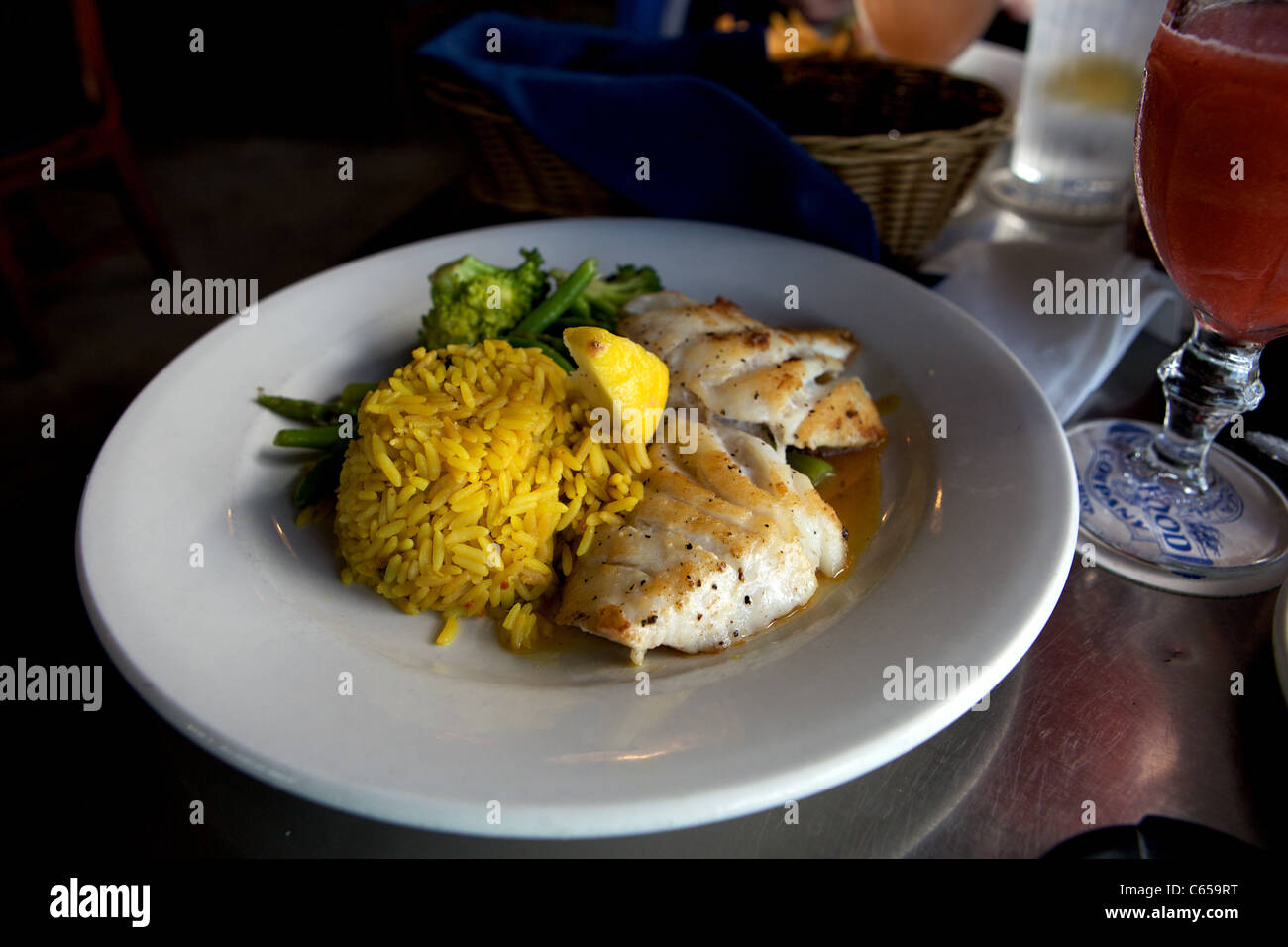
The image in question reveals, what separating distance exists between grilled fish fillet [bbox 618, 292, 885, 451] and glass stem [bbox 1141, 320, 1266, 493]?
642 mm

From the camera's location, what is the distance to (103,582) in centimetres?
164

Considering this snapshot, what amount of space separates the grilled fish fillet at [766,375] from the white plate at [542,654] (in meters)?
0.13

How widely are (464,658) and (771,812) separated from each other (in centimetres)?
66

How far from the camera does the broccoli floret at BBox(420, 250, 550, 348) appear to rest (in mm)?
2441

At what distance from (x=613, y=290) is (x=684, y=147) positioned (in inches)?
22.2

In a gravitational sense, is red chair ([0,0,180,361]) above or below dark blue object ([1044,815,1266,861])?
below

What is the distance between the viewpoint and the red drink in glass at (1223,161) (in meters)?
1.49

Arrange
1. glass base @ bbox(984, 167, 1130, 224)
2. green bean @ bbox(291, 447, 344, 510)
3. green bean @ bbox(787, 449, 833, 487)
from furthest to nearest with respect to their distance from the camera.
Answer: glass base @ bbox(984, 167, 1130, 224) → green bean @ bbox(787, 449, 833, 487) → green bean @ bbox(291, 447, 344, 510)

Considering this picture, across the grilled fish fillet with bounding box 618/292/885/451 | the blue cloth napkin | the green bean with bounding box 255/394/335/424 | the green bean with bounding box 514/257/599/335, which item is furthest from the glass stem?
the green bean with bounding box 255/394/335/424

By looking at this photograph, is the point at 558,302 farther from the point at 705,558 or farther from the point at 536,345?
the point at 705,558

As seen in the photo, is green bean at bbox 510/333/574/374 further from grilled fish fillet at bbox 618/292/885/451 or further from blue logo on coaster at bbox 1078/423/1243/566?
blue logo on coaster at bbox 1078/423/1243/566

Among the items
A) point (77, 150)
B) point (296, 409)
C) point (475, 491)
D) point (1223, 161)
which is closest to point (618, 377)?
point (475, 491)

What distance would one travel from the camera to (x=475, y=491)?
6.21 ft
